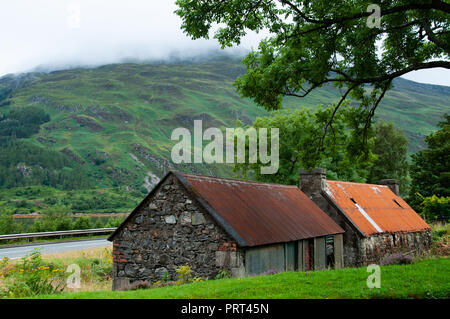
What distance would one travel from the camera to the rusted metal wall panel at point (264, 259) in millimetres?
13102

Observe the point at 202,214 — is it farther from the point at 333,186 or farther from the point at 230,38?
the point at 333,186

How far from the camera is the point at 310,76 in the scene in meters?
13.7

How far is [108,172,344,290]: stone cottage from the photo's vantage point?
13039 mm

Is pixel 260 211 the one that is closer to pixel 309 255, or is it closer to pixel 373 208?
pixel 309 255

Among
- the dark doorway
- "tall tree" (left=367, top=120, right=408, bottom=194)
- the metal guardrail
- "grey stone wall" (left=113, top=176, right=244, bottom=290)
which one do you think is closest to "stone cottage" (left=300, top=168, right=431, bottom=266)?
the dark doorway

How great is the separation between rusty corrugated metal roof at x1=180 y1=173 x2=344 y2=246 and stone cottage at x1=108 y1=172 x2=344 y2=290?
50 millimetres

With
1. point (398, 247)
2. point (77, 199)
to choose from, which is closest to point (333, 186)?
point (398, 247)

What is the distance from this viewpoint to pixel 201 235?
13.4m

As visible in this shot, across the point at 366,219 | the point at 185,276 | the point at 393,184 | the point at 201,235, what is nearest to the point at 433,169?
the point at 393,184

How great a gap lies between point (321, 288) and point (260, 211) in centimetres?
696

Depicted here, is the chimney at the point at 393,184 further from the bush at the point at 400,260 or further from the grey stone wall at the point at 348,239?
the bush at the point at 400,260

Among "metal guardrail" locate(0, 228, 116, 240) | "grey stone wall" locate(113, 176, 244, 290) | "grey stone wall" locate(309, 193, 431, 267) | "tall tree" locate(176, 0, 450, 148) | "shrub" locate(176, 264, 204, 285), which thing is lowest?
"metal guardrail" locate(0, 228, 116, 240)

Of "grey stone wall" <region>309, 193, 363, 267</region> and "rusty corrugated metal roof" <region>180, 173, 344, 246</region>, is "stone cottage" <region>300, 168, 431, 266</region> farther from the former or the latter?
"rusty corrugated metal roof" <region>180, 173, 344, 246</region>
